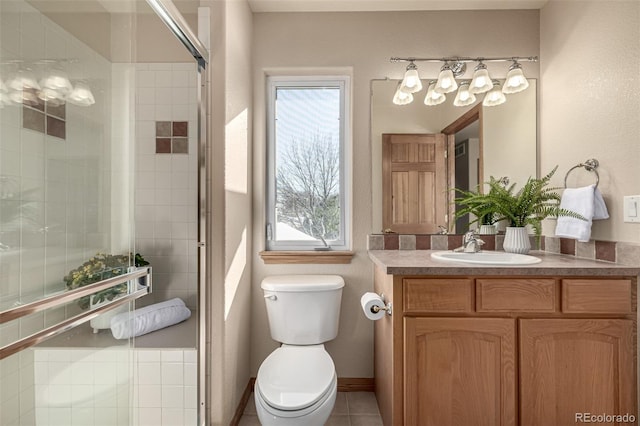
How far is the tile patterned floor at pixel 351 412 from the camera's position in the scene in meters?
1.87

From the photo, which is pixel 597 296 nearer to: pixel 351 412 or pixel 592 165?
pixel 592 165

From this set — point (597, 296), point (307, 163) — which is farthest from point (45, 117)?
point (597, 296)

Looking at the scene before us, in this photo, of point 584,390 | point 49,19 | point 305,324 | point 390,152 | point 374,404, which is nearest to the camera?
point 49,19

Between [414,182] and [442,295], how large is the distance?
859 millimetres

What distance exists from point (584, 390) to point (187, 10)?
232 cm

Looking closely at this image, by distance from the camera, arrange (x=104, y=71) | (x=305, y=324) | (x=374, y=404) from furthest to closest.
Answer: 1. (x=374, y=404)
2. (x=305, y=324)
3. (x=104, y=71)

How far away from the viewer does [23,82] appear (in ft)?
2.92

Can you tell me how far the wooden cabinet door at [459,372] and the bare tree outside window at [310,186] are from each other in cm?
97

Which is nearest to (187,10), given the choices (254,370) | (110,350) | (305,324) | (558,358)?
(110,350)

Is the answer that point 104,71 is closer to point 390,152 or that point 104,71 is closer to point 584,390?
point 390,152

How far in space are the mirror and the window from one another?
0.22m

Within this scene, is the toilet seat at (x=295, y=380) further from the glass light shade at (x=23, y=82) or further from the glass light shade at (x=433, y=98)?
the glass light shade at (x=433, y=98)

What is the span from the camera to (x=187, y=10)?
160 centimetres

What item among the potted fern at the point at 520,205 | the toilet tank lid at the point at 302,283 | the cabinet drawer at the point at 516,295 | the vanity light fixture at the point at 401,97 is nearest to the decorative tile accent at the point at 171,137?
the toilet tank lid at the point at 302,283
